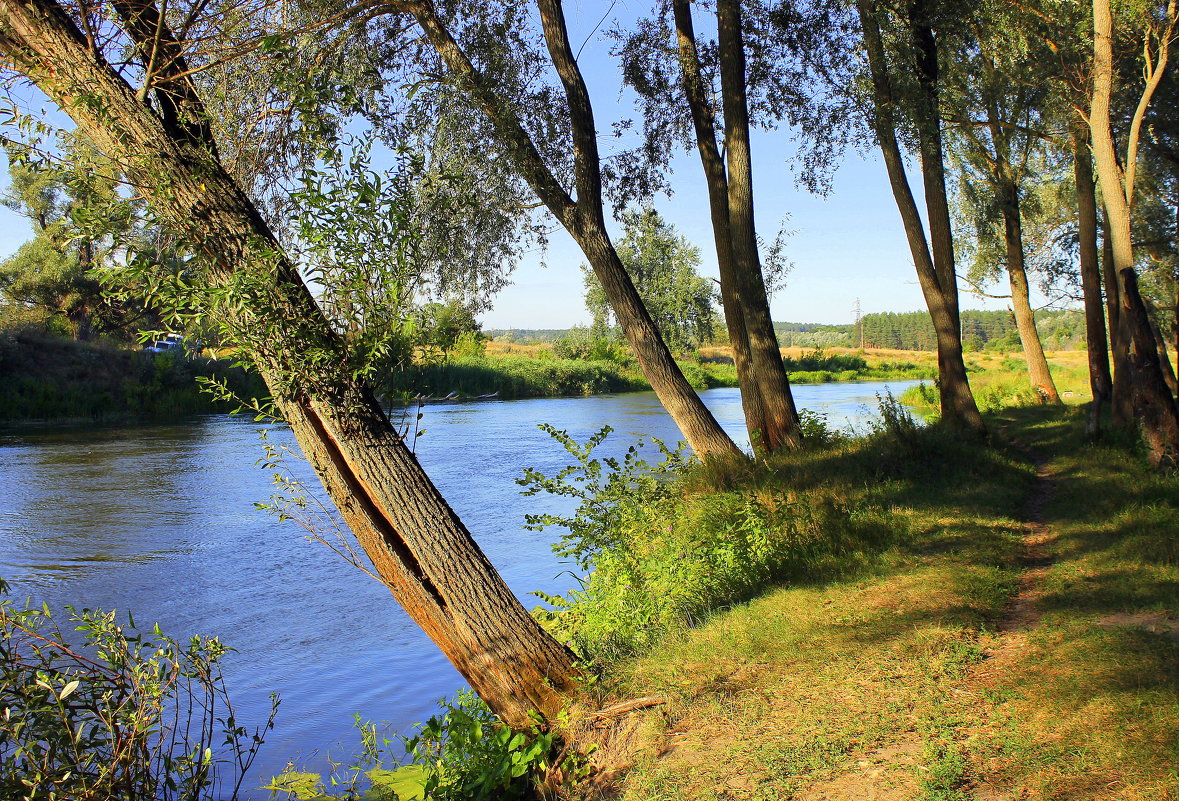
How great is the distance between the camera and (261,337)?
379 centimetres

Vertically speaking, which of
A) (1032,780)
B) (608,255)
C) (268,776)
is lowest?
(268,776)

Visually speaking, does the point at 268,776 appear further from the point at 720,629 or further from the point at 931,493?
the point at 931,493

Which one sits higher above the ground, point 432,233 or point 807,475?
point 432,233

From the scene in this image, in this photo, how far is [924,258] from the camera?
1132cm

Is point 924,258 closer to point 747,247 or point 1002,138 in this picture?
point 747,247

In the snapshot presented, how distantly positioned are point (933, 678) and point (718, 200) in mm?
7712

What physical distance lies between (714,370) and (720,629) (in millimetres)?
48761

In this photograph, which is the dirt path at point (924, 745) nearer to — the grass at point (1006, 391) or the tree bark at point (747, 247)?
the tree bark at point (747, 247)

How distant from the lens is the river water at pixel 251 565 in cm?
623

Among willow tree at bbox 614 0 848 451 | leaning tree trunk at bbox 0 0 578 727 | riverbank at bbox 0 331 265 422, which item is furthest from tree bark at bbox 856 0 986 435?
riverbank at bbox 0 331 265 422

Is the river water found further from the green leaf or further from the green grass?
the green grass

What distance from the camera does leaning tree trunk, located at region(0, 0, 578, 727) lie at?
383 centimetres

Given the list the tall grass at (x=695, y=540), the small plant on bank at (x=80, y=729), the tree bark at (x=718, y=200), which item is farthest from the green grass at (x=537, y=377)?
the small plant on bank at (x=80, y=729)

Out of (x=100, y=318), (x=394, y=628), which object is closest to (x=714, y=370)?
(x=100, y=318)
